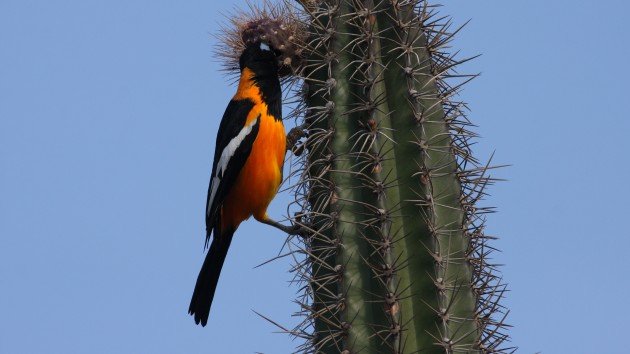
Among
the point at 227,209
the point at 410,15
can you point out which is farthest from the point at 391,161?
the point at 227,209

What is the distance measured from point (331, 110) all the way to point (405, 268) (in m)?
0.76

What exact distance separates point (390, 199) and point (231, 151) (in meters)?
2.07

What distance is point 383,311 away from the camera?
10.4ft

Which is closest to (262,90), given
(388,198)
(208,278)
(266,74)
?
(266,74)

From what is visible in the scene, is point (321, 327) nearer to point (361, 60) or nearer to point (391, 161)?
point (391, 161)

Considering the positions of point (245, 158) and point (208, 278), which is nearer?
point (245, 158)

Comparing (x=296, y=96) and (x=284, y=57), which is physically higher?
(x=284, y=57)

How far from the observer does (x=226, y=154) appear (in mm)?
5246

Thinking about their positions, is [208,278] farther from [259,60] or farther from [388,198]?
[388,198]

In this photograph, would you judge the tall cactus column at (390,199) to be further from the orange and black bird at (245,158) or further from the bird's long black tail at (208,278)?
the bird's long black tail at (208,278)

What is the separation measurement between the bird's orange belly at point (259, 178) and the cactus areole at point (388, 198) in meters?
1.43

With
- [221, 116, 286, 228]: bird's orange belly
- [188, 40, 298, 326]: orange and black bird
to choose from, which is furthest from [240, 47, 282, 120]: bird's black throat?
[221, 116, 286, 228]: bird's orange belly

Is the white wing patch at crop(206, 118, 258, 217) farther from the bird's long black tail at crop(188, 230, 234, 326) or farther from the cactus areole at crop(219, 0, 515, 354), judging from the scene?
the cactus areole at crop(219, 0, 515, 354)

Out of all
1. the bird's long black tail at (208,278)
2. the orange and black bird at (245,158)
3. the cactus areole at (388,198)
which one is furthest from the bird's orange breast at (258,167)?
the cactus areole at (388,198)
